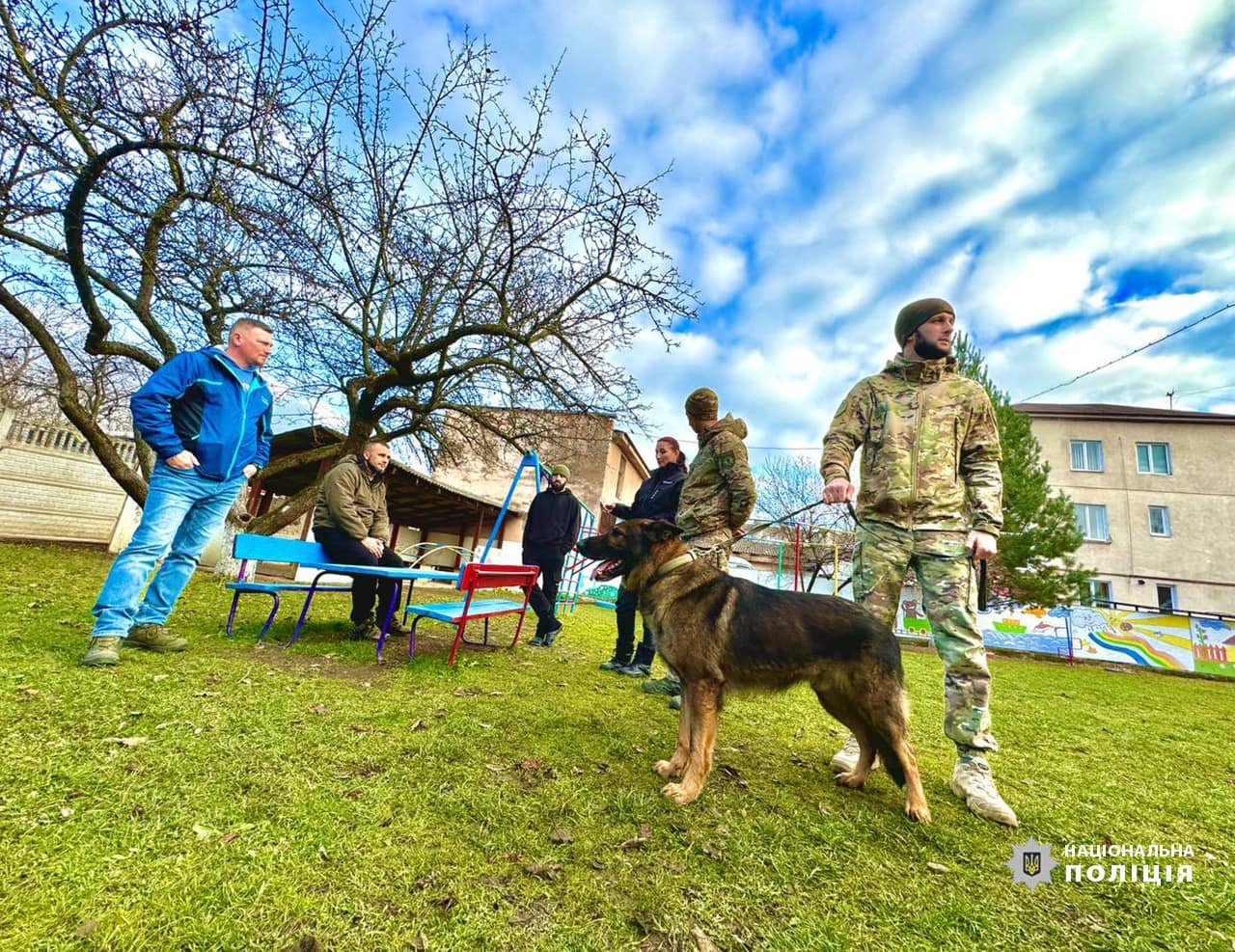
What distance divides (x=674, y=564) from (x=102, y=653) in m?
3.64

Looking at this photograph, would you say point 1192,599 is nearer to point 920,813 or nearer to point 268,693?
point 920,813

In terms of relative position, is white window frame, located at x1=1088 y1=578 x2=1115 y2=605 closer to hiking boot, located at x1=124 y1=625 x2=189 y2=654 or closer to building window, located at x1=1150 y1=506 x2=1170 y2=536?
building window, located at x1=1150 y1=506 x2=1170 y2=536

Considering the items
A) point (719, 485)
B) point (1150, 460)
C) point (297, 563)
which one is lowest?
point (297, 563)

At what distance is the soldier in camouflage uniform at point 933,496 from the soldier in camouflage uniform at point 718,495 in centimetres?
83

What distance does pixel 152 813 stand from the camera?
1620mm

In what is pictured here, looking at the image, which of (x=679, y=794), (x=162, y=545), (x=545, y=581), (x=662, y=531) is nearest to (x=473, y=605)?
(x=545, y=581)

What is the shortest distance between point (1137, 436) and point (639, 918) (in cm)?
3187

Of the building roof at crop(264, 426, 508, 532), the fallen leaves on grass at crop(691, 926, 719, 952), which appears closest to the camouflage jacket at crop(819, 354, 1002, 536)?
the fallen leaves on grass at crop(691, 926, 719, 952)

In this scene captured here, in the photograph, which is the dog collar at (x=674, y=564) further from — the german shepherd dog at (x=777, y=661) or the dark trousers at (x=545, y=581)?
the dark trousers at (x=545, y=581)

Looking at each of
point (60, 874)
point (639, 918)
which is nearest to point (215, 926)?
point (60, 874)

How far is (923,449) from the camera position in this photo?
107 inches

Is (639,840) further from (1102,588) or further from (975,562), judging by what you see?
(1102,588)

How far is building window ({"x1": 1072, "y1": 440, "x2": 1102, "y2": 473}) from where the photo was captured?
73.1 ft

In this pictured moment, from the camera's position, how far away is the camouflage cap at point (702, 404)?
410 centimetres
